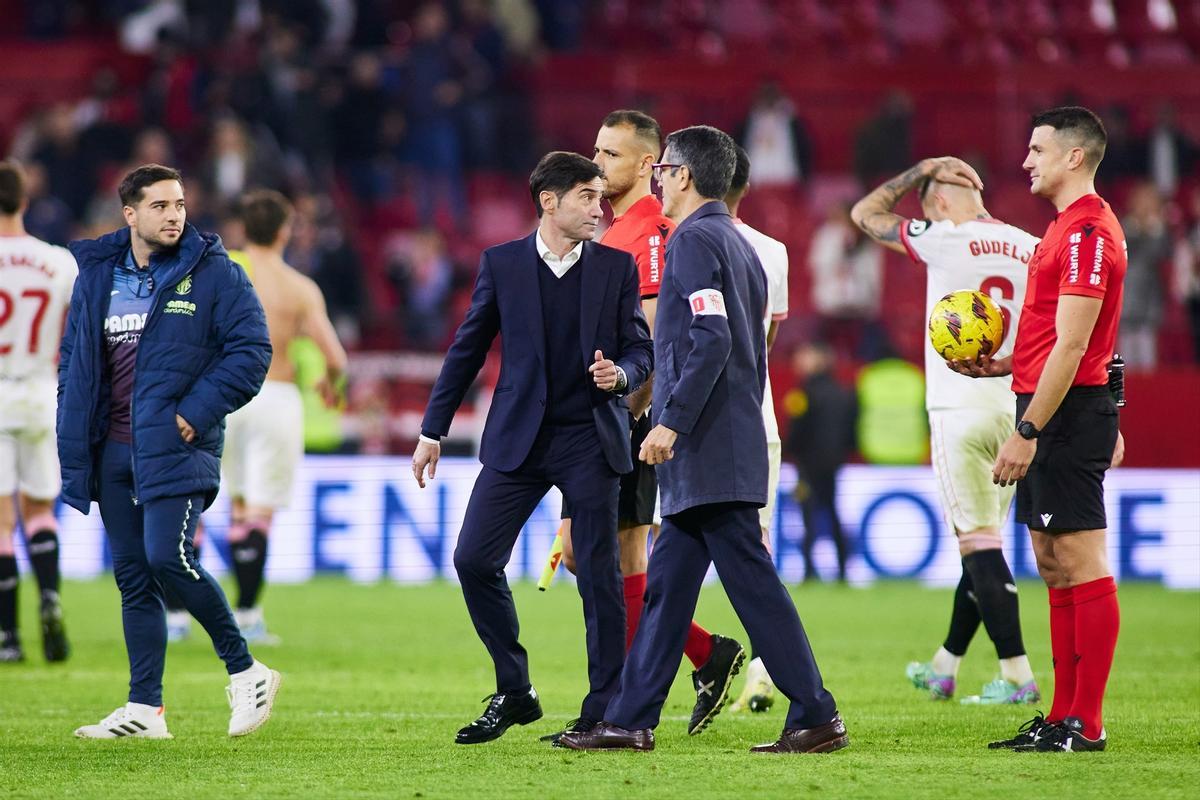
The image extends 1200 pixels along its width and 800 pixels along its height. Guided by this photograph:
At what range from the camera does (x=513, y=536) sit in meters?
6.91

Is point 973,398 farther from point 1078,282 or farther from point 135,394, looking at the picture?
point 135,394

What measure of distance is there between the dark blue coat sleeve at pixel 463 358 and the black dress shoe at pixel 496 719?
110cm

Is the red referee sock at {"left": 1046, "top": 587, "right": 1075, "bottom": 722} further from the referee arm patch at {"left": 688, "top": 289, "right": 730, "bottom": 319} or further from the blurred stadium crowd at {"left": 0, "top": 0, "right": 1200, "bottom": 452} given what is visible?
the blurred stadium crowd at {"left": 0, "top": 0, "right": 1200, "bottom": 452}

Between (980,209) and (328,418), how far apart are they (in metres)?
9.84

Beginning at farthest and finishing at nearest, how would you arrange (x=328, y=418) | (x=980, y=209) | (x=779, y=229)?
(x=779, y=229) < (x=328, y=418) < (x=980, y=209)

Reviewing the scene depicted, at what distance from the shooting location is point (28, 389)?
1023 centimetres

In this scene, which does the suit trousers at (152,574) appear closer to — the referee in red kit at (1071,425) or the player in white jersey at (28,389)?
the player in white jersey at (28,389)

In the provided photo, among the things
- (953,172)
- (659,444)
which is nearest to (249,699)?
(659,444)

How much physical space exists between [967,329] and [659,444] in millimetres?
1639

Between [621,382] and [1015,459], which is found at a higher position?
[621,382]

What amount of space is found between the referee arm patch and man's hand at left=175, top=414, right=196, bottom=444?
2168 mm

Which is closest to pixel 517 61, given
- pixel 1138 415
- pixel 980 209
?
pixel 1138 415

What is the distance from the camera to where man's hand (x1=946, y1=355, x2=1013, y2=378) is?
720 centimetres

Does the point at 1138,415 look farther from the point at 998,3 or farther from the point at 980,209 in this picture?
the point at 980,209
